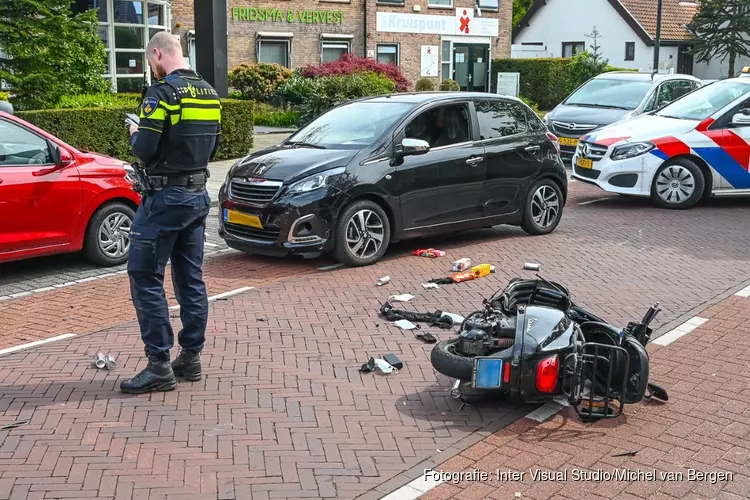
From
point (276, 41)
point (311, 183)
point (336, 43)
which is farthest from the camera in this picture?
point (336, 43)

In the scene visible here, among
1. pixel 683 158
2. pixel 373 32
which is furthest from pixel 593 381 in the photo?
pixel 373 32

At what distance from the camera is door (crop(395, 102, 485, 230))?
930 centimetres

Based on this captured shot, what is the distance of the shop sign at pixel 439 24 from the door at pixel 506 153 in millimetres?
23716

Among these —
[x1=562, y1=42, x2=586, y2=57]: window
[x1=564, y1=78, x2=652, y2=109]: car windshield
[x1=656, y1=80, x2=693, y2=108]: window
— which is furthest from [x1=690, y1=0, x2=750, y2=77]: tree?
[x1=564, y1=78, x2=652, y2=109]: car windshield

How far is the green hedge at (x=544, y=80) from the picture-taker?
1363 inches

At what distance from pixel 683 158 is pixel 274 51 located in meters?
20.7

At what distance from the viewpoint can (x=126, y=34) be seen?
69.4ft

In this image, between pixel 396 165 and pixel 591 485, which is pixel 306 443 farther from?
pixel 396 165

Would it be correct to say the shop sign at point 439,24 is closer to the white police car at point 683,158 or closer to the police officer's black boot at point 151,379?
the white police car at point 683,158

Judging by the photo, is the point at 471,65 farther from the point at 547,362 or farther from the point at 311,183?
the point at 547,362

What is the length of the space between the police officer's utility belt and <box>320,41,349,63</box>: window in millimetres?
27282

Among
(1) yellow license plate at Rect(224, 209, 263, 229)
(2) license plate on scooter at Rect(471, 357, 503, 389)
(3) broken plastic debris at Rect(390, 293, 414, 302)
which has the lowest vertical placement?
(3) broken plastic debris at Rect(390, 293, 414, 302)

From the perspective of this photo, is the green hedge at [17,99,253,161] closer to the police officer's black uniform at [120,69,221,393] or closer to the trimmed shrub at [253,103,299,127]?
the police officer's black uniform at [120,69,221,393]

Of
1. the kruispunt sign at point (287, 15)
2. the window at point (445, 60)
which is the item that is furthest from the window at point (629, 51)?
the kruispunt sign at point (287, 15)
